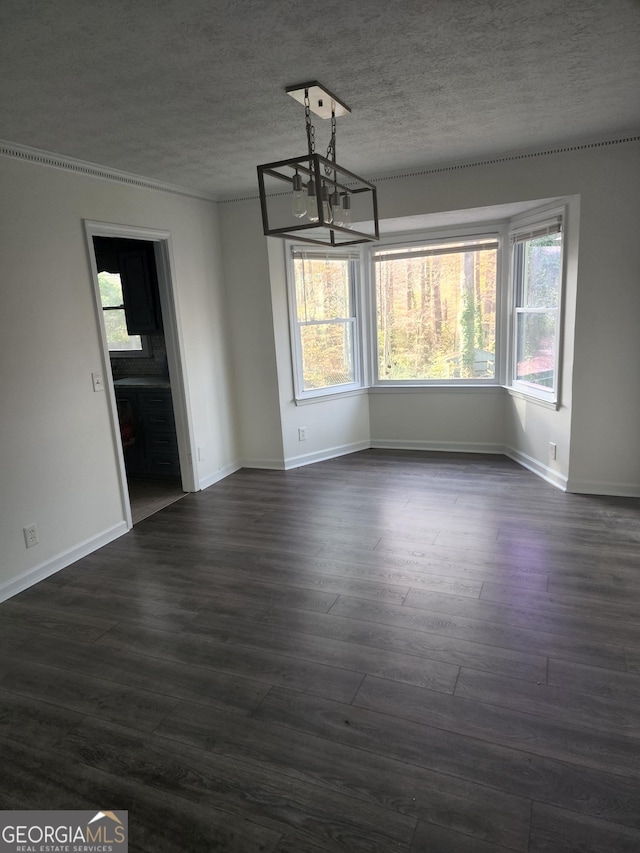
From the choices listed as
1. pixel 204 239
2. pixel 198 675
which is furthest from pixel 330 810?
pixel 204 239

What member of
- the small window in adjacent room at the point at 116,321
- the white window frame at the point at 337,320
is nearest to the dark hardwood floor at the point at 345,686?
the white window frame at the point at 337,320

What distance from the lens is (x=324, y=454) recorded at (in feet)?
18.0

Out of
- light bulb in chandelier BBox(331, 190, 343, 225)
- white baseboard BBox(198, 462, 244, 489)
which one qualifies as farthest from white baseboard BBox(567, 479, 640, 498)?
white baseboard BBox(198, 462, 244, 489)

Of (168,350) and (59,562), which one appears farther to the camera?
(168,350)

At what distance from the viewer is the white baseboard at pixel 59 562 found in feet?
10.3

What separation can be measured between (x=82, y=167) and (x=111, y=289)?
1820 mm

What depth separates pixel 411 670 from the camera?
2.29 m

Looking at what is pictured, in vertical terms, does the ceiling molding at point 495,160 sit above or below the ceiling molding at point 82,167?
above

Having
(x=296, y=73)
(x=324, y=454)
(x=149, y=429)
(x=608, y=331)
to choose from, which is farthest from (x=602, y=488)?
(x=149, y=429)

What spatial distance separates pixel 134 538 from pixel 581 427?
3440 mm

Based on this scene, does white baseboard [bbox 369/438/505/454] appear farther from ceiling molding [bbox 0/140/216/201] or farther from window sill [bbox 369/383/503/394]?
ceiling molding [bbox 0/140/216/201]

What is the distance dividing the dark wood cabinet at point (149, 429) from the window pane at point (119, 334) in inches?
24.3

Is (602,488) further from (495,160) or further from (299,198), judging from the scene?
(299,198)

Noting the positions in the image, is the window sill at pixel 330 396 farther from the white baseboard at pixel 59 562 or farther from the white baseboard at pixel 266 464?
the white baseboard at pixel 59 562
